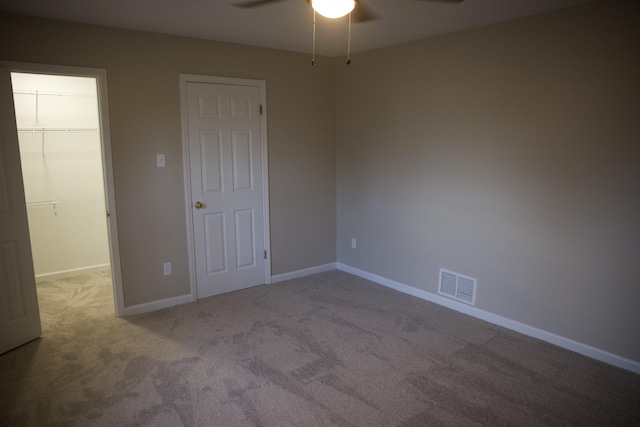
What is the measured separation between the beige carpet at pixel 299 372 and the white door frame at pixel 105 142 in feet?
1.16

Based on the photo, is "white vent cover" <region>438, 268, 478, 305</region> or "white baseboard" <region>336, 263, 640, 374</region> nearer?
"white baseboard" <region>336, 263, 640, 374</region>

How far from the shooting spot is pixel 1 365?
2883mm

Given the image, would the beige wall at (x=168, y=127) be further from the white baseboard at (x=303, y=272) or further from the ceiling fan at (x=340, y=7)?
the ceiling fan at (x=340, y=7)

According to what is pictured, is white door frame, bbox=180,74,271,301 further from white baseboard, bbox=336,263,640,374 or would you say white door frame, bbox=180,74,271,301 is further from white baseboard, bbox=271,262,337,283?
white baseboard, bbox=336,263,640,374

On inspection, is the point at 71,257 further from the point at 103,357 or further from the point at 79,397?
the point at 79,397

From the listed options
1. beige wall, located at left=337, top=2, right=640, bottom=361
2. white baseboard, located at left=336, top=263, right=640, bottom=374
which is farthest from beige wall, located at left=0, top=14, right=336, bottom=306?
white baseboard, located at left=336, top=263, right=640, bottom=374

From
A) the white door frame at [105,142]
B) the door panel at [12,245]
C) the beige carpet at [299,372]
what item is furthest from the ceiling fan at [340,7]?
the beige carpet at [299,372]

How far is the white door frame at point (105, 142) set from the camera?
3.11 meters

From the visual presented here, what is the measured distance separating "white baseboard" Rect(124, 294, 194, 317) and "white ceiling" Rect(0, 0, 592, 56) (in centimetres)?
236

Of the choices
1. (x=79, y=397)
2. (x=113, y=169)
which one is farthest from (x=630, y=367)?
(x=113, y=169)

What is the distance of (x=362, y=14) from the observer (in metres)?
3.00

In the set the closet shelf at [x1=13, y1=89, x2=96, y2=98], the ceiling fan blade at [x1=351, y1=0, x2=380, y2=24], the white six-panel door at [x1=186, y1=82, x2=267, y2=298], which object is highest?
the ceiling fan blade at [x1=351, y1=0, x2=380, y2=24]

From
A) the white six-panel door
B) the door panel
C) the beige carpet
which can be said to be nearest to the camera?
the beige carpet

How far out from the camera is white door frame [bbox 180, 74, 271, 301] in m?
3.78
